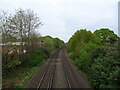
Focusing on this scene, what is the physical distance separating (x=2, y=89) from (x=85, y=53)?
10.3 metres

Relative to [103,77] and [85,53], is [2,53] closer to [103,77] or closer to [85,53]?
[85,53]

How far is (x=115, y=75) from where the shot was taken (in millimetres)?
9602

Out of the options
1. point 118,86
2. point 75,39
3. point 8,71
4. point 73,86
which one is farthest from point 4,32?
point 75,39

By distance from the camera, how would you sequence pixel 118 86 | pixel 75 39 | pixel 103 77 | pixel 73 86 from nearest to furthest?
pixel 118 86
pixel 103 77
pixel 73 86
pixel 75 39

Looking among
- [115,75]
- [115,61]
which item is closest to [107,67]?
[115,61]

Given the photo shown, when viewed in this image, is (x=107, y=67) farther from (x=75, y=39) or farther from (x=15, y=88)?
(x=75, y=39)

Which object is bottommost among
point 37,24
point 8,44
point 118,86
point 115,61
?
point 118,86

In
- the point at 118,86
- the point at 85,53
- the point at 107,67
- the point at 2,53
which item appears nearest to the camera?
the point at 118,86

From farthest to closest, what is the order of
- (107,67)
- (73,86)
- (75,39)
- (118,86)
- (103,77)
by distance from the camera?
(75,39), (73,86), (107,67), (103,77), (118,86)

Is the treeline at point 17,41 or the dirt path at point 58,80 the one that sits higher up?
the treeline at point 17,41

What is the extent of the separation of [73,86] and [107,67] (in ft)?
11.5

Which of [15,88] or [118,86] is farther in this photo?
[15,88]

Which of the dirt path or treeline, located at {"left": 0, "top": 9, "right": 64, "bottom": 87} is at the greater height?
treeline, located at {"left": 0, "top": 9, "right": 64, "bottom": 87}

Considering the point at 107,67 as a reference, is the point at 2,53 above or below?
above
